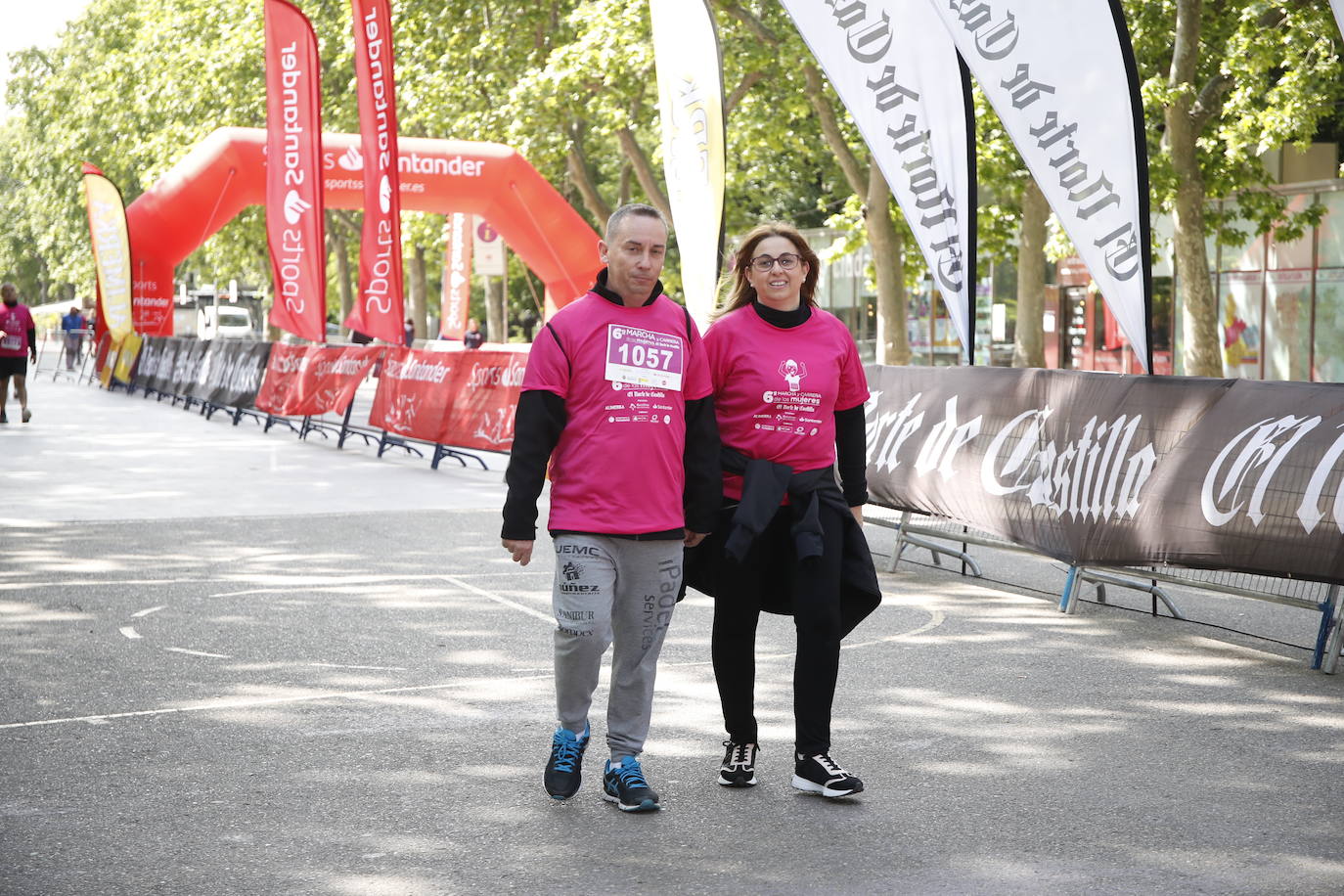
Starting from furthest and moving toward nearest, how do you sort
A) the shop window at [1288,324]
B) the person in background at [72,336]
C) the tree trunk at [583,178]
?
the person in background at [72,336]
the tree trunk at [583,178]
the shop window at [1288,324]

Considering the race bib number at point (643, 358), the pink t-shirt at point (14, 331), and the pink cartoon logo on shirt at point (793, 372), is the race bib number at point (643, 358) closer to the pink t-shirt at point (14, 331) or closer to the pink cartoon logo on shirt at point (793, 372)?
the pink cartoon logo on shirt at point (793, 372)

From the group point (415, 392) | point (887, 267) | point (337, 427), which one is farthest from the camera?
point (887, 267)

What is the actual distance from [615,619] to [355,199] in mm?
22686

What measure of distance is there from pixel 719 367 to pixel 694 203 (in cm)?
836

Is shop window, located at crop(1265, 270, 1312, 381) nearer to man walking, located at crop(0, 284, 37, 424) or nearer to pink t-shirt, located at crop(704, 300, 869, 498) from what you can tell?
man walking, located at crop(0, 284, 37, 424)

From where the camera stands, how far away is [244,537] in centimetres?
1159

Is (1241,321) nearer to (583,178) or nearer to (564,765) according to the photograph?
(583,178)

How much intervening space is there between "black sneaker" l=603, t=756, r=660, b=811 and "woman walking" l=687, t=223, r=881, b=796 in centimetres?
40

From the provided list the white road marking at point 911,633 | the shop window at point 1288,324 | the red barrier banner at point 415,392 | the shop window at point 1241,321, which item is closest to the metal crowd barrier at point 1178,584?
the white road marking at point 911,633

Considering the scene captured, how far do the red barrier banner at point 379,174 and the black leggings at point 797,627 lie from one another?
549 inches

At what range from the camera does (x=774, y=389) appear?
5.22m

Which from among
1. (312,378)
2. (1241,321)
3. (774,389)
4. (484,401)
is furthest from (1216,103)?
Answer: (774,389)

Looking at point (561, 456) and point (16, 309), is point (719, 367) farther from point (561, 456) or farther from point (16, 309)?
point (16, 309)

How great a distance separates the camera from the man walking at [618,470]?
16.2 feet
